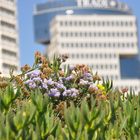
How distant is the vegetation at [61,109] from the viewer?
6.39m

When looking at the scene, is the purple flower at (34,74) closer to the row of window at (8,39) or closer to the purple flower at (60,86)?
the purple flower at (60,86)

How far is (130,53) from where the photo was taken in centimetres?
19388

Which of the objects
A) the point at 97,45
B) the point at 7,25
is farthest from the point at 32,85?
the point at 97,45

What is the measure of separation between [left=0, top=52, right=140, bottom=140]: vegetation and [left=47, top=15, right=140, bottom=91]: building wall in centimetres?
17091

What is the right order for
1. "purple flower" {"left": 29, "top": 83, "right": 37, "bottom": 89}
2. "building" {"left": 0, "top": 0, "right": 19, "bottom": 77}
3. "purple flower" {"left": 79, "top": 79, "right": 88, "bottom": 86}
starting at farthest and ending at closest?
"building" {"left": 0, "top": 0, "right": 19, "bottom": 77}
"purple flower" {"left": 79, "top": 79, "right": 88, "bottom": 86}
"purple flower" {"left": 29, "top": 83, "right": 37, "bottom": 89}

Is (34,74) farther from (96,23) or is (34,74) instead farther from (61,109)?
(96,23)

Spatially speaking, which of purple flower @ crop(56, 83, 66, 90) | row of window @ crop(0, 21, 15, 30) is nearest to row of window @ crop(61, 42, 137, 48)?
row of window @ crop(0, 21, 15, 30)

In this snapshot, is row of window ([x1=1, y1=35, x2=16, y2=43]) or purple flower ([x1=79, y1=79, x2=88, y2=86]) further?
row of window ([x1=1, y1=35, x2=16, y2=43])

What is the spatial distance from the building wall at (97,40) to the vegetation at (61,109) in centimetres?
17091

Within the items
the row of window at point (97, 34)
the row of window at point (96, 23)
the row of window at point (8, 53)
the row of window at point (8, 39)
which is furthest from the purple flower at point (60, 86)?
the row of window at point (97, 34)

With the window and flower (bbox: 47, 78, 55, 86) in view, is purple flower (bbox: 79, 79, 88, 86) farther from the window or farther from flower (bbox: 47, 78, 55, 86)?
the window

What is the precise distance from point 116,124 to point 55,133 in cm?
70

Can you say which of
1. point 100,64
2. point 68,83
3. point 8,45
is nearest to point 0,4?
point 8,45

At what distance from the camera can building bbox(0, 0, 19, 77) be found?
140 metres
